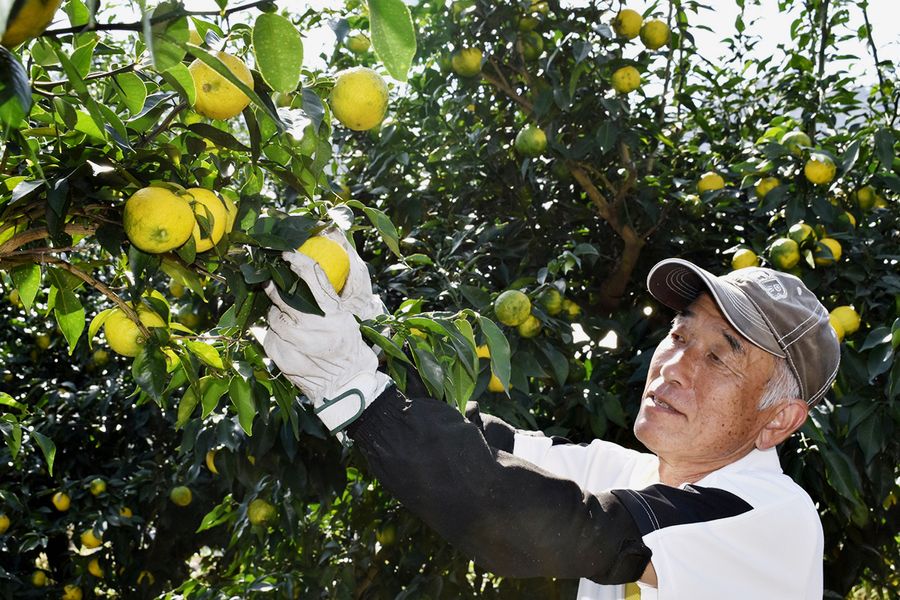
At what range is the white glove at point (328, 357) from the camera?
4.55 feet

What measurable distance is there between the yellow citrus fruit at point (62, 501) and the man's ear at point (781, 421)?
2938 millimetres

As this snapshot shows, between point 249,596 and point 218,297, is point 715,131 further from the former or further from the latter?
point 249,596

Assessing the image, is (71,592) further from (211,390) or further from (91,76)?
(91,76)

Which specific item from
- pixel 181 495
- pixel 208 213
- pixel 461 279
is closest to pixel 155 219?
pixel 208 213

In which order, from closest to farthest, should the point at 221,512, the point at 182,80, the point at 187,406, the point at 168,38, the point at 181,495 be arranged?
the point at 168,38 → the point at 182,80 → the point at 187,406 → the point at 221,512 → the point at 181,495

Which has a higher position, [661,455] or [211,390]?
[211,390]

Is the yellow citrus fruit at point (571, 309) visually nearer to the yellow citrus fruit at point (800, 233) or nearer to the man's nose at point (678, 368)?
the yellow citrus fruit at point (800, 233)

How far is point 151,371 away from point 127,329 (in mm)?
118

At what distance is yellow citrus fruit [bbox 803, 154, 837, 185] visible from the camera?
2.74 metres

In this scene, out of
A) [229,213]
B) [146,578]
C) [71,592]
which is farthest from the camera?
[146,578]

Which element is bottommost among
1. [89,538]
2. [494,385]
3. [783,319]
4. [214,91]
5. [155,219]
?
[89,538]

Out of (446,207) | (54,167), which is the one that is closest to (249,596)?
(446,207)

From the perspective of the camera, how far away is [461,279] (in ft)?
8.82

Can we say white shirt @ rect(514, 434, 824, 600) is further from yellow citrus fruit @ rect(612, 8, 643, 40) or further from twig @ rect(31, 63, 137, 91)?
yellow citrus fruit @ rect(612, 8, 643, 40)
